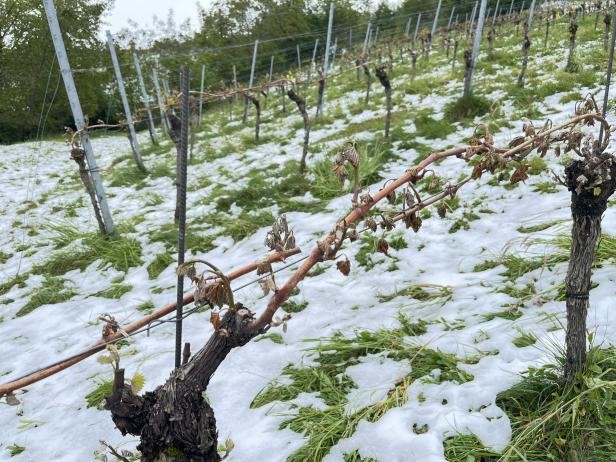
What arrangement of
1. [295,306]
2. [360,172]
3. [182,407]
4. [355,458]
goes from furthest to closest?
[360,172], [295,306], [355,458], [182,407]

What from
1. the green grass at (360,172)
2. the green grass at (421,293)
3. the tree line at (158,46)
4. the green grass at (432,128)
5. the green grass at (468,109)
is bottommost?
the green grass at (421,293)

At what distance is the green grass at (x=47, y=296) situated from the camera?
3933mm

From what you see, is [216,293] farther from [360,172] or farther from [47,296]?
[360,172]

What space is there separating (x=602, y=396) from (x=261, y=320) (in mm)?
1427

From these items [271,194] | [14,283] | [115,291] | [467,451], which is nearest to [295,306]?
[467,451]

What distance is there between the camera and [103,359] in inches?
36.2

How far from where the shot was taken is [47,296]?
4.01m

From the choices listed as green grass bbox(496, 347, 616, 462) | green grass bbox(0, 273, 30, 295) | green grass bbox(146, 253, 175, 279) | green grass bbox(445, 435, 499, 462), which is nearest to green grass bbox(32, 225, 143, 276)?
green grass bbox(0, 273, 30, 295)

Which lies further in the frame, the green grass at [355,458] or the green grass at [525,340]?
the green grass at [525,340]

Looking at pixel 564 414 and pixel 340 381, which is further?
pixel 340 381

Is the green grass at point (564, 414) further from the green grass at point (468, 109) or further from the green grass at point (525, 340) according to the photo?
the green grass at point (468, 109)

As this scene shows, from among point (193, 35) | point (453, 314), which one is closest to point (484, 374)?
point (453, 314)

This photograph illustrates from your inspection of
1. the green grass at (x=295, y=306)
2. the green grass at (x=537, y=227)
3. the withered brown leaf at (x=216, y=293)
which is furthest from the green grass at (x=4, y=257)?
the green grass at (x=537, y=227)

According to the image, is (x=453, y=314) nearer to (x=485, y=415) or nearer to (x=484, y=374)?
(x=484, y=374)
